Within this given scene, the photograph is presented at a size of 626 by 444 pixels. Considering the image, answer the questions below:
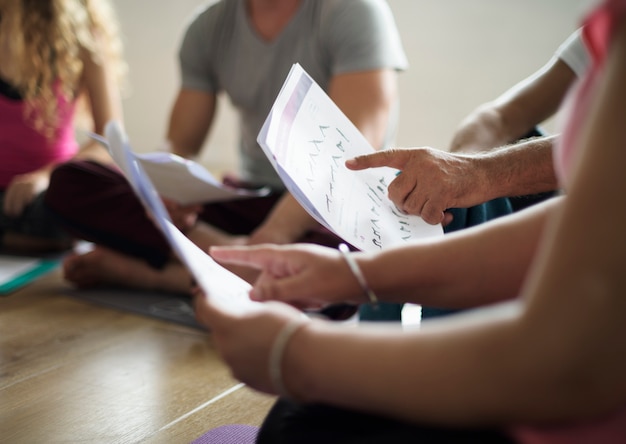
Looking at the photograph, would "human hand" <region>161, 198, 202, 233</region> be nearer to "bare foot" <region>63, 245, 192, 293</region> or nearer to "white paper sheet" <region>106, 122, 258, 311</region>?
"bare foot" <region>63, 245, 192, 293</region>

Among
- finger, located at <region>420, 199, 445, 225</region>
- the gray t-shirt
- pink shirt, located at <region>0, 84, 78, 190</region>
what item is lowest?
pink shirt, located at <region>0, 84, 78, 190</region>

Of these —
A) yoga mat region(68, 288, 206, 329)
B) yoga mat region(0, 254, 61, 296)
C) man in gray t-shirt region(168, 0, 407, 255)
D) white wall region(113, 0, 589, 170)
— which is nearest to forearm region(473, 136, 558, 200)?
man in gray t-shirt region(168, 0, 407, 255)

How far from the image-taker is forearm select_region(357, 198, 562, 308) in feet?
1.70

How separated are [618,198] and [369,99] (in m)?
1.01

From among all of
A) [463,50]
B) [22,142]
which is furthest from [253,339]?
[463,50]

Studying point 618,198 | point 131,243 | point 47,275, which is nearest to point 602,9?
point 618,198

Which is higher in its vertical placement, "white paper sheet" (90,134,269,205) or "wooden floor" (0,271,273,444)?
"white paper sheet" (90,134,269,205)

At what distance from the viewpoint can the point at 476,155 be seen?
2.71 feet

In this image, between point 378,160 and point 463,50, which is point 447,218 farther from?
point 463,50

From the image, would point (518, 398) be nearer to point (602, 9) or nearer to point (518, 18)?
point (602, 9)

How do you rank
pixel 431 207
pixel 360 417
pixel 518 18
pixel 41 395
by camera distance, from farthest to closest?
pixel 518 18 → pixel 41 395 → pixel 431 207 → pixel 360 417

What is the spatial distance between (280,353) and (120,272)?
1.17 metres

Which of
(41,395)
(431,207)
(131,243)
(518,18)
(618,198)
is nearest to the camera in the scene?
(618,198)

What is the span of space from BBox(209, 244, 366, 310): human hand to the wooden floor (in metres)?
0.34
